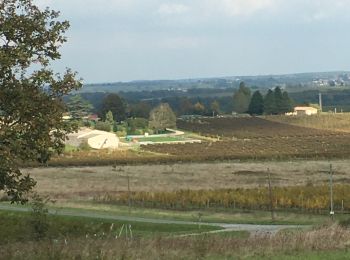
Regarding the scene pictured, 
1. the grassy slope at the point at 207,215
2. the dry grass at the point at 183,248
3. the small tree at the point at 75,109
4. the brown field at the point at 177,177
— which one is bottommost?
the brown field at the point at 177,177

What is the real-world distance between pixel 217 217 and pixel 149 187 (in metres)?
19.4

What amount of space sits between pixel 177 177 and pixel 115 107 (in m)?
101

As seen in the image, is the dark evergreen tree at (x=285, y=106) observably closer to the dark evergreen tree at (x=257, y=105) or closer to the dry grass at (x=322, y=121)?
the dark evergreen tree at (x=257, y=105)

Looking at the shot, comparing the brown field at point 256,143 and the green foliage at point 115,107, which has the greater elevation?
the green foliage at point 115,107

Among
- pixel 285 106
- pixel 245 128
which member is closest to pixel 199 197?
pixel 245 128

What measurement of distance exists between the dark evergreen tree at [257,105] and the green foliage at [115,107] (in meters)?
40.5

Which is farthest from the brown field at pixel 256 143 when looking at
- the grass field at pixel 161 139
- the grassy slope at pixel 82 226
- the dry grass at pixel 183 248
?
the dry grass at pixel 183 248

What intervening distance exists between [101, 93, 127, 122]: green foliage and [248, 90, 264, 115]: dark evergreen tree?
4053 centimetres

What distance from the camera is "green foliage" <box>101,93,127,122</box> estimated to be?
167 meters

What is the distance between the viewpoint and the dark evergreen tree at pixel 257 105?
188250mm

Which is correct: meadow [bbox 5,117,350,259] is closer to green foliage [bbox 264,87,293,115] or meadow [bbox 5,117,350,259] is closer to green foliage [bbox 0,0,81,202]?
green foliage [bbox 0,0,81,202]

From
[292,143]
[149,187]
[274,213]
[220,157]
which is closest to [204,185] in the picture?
[149,187]

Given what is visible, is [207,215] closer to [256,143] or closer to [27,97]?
[27,97]

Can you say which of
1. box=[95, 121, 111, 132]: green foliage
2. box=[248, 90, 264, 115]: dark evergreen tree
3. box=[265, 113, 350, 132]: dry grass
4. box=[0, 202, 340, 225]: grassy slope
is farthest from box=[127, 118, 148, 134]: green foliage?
box=[0, 202, 340, 225]: grassy slope
